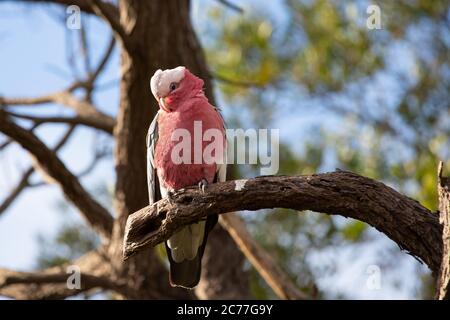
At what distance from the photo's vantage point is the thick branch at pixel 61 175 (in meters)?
5.67

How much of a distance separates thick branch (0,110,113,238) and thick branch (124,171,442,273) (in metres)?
1.86

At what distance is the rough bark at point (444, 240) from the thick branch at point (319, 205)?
15cm

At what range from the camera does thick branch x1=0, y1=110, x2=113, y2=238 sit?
5.67 meters

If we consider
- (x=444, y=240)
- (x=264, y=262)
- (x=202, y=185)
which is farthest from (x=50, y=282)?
(x=444, y=240)

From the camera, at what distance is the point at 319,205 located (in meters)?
4.07

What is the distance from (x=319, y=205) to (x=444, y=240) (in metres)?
0.64

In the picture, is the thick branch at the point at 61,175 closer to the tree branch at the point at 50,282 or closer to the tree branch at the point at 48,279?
the tree branch at the point at 50,282

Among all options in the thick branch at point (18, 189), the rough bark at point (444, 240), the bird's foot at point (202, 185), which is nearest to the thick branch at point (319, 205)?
the bird's foot at point (202, 185)

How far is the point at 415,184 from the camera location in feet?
24.0

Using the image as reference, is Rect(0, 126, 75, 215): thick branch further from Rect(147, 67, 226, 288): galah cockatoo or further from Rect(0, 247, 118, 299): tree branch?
Rect(147, 67, 226, 288): galah cockatoo

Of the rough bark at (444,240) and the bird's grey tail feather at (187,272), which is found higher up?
the rough bark at (444,240)
